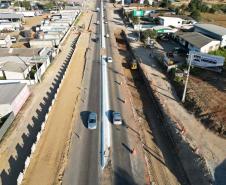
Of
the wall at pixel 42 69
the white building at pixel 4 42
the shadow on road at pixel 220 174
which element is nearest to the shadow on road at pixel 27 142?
the wall at pixel 42 69

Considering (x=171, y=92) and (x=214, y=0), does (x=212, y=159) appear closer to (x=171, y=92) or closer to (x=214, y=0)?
(x=171, y=92)

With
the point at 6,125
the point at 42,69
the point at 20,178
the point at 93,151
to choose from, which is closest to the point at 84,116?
the point at 93,151

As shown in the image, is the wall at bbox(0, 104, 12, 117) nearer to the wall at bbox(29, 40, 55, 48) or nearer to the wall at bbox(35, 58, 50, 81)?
the wall at bbox(35, 58, 50, 81)

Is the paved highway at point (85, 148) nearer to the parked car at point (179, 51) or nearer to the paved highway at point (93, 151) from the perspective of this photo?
the paved highway at point (93, 151)

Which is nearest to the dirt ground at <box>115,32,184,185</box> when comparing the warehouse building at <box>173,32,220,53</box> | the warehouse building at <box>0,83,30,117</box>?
the warehouse building at <box>173,32,220,53</box>

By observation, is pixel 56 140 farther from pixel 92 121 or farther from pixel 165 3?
pixel 165 3

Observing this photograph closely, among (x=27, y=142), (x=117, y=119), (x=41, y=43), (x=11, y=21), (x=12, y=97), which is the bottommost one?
(x=27, y=142)
